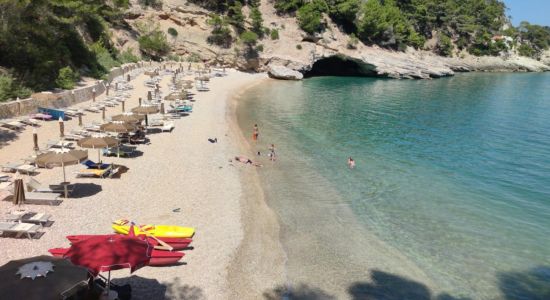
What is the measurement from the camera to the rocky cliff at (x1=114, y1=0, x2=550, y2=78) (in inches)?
2813

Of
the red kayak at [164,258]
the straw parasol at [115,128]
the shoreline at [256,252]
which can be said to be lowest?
the shoreline at [256,252]

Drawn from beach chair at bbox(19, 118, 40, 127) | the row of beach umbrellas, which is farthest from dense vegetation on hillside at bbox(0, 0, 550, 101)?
the row of beach umbrellas

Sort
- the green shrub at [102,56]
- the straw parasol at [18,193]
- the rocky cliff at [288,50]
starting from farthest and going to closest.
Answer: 1. the rocky cliff at [288,50]
2. the green shrub at [102,56]
3. the straw parasol at [18,193]

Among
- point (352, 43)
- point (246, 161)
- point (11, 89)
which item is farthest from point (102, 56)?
point (352, 43)

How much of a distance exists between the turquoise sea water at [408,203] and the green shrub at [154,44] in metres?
31.5

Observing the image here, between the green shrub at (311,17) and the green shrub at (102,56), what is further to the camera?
the green shrub at (311,17)

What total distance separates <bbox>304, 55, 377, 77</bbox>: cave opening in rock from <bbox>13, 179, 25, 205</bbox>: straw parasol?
73.1 metres

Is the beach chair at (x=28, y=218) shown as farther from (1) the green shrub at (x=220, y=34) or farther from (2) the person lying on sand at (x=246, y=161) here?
(1) the green shrub at (x=220, y=34)

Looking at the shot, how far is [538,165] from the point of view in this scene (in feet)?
87.7

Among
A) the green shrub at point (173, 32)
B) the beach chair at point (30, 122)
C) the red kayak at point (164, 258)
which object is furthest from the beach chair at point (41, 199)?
the green shrub at point (173, 32)

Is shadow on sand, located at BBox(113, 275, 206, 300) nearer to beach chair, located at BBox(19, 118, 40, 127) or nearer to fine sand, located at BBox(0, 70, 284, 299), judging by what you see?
fine sand, located at BBox(0, 70, 284, 299)

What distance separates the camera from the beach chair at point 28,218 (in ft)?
42.7

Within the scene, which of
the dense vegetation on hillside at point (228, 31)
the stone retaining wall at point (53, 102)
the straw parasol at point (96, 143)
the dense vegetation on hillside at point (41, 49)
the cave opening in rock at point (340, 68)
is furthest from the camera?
the cave opening in rock at point (340, 68)

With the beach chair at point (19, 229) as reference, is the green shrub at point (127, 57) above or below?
above
